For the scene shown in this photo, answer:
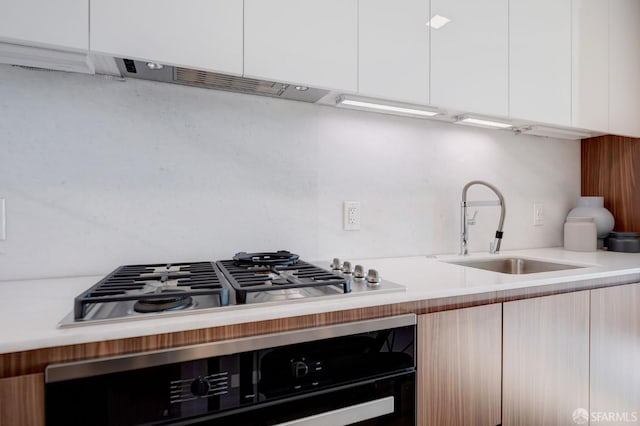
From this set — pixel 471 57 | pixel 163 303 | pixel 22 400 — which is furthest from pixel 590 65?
pixel 22 400

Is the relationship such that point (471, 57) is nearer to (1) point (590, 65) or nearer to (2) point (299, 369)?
(1) point (590, 65)

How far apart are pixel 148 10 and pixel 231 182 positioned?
59cm

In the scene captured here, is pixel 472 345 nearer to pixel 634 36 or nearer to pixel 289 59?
pixel 289 59

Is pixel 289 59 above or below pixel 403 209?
above

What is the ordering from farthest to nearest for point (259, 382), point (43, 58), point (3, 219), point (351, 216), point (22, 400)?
1. point (351, 216)
2. point (3, 219)
3. point (43, 58)
4. point (259, 382)
5. point (22, 400)

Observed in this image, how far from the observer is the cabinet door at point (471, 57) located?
136cm

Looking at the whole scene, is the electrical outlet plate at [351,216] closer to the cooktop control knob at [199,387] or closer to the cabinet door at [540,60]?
the cabinet door at [540,60]

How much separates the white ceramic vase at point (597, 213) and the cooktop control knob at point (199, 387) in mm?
2187

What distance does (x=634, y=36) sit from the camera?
1.92m

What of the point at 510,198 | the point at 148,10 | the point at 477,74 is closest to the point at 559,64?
the point at 477,74

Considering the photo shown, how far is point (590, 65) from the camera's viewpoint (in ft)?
5.71

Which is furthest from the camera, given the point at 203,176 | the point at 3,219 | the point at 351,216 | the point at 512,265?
the point at 512,265

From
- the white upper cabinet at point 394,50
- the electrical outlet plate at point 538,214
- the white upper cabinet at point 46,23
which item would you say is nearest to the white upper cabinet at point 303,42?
the white upper cabinet at point 394,50

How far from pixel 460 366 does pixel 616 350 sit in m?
0.80
